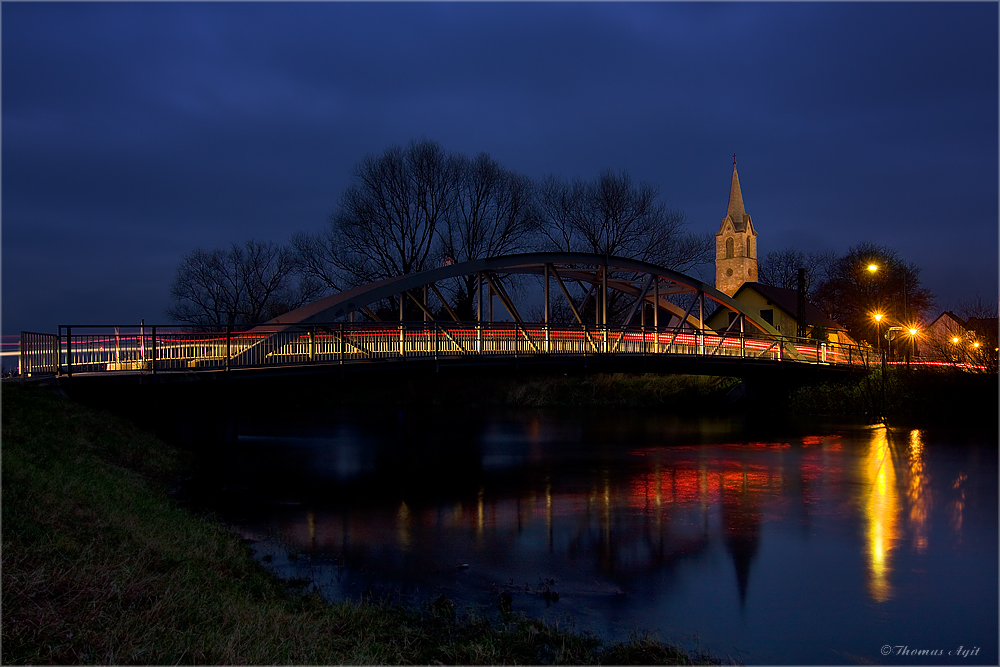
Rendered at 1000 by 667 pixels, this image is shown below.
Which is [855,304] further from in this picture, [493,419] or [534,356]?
[534,356]

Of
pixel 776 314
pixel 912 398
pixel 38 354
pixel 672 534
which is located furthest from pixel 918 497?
pixel 776 314

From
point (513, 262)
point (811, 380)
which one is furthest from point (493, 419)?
point (811, 380)

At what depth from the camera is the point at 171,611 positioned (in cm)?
631

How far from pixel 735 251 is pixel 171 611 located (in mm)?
94124

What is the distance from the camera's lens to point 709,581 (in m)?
9.66

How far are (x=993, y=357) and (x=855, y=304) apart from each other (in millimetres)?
42140

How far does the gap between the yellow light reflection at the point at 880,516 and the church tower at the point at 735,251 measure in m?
73.5

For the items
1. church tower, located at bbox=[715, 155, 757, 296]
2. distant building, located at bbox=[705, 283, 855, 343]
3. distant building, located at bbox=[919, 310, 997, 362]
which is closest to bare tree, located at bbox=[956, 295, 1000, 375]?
distant building, located at bbox=[919, 310, 997, 362]

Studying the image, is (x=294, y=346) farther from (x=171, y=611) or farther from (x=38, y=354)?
(x=171, y=611)

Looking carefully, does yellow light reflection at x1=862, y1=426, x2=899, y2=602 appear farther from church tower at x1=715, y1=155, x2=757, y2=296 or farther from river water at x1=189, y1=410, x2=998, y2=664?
church tower at x1=715, y1=155, x2=757, y2=296

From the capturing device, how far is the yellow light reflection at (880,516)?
32.2 feet

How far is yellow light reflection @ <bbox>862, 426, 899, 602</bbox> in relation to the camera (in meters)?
9.81

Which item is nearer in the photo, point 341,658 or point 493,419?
point 341,658

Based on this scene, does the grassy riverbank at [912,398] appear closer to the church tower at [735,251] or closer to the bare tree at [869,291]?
the bare tree at [869,291]
